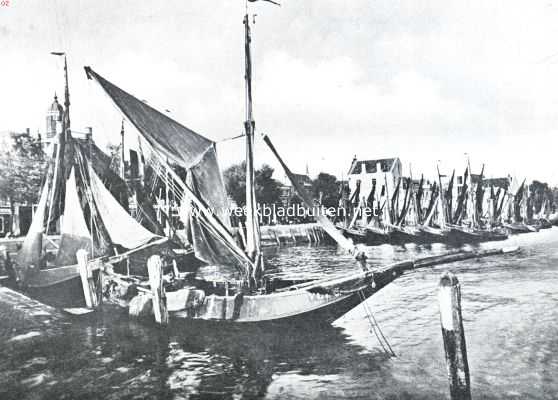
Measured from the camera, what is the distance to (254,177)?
18.6 ft

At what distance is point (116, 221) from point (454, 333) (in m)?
4.84

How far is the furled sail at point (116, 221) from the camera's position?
6102mm

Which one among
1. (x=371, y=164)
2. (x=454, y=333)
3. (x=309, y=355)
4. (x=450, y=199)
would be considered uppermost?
(x=371, y=164)

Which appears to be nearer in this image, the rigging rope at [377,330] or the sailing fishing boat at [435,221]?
the rigging rope at [377,330]

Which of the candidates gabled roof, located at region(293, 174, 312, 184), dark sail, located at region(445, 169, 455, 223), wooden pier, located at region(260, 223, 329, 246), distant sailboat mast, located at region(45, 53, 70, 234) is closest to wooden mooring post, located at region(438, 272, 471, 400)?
gabled roof, located at region(293, 174, 312, 184)

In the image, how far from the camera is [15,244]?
5.68 metres

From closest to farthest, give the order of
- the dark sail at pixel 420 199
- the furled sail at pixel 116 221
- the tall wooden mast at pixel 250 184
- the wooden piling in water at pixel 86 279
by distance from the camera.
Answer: the tall wooden mast at pixel 250 184
the wooden piling in water at pixel 86 279
the furled sail at pixel 116 221
the dark sail at pixel 420 199

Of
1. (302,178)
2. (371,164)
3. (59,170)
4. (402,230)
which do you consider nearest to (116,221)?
(59,170)

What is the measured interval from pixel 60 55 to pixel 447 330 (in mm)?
5015

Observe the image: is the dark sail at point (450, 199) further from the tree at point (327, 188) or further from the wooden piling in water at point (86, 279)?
the wooden piling in water at point (86, 279)

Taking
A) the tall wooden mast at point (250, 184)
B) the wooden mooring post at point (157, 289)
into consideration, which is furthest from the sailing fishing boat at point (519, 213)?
the wooden mooring post at point (157, 289)

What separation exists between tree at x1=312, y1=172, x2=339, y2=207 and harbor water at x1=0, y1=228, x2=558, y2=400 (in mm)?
1963

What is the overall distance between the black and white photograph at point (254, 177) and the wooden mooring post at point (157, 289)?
0.10 ft

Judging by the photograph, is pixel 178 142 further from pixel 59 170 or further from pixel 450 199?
pixel 450 199
